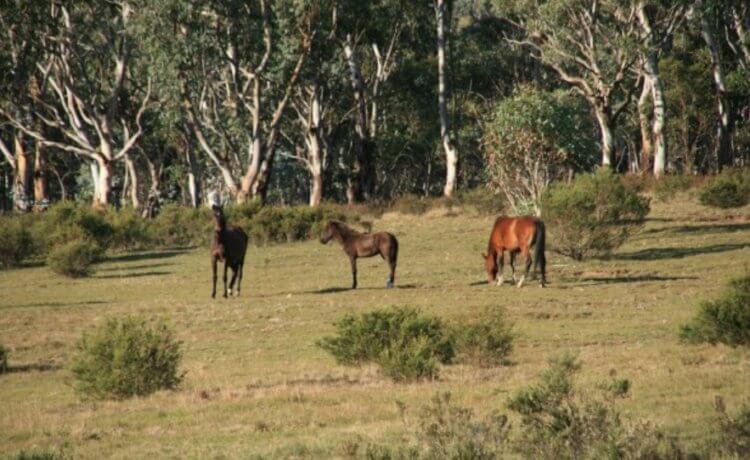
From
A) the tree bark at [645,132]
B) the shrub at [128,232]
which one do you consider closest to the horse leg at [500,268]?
the shrub at [128,232]

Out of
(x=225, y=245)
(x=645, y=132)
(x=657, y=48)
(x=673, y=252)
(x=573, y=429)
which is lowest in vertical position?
(x=573, y=429)

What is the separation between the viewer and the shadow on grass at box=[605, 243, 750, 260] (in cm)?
3403

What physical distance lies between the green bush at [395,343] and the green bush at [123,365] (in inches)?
115

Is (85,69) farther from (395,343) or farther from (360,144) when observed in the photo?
(395,343)

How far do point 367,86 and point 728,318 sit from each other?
6319 cm

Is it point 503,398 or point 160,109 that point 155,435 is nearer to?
point 503,398

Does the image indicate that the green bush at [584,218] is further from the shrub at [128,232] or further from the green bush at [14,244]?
the green bush at [14,244]

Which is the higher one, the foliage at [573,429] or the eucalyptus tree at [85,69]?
the eucalyptus tree at [85,69]

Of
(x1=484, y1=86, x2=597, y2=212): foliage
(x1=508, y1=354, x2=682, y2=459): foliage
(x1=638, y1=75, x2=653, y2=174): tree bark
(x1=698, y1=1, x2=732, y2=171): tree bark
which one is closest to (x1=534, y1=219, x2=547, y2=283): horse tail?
(x1=484, y1=86, x2=597, y2=212): foliage

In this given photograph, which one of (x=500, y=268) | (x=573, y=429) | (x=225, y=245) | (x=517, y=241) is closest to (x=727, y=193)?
(x=500, y=268)

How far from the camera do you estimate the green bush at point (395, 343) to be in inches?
666

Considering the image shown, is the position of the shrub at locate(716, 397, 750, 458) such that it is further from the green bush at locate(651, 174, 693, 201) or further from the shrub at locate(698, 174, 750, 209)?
the green bush at locate(651, 174, 693, 201)

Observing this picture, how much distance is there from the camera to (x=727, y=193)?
1789 inches

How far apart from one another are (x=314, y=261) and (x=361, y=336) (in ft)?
63.2
